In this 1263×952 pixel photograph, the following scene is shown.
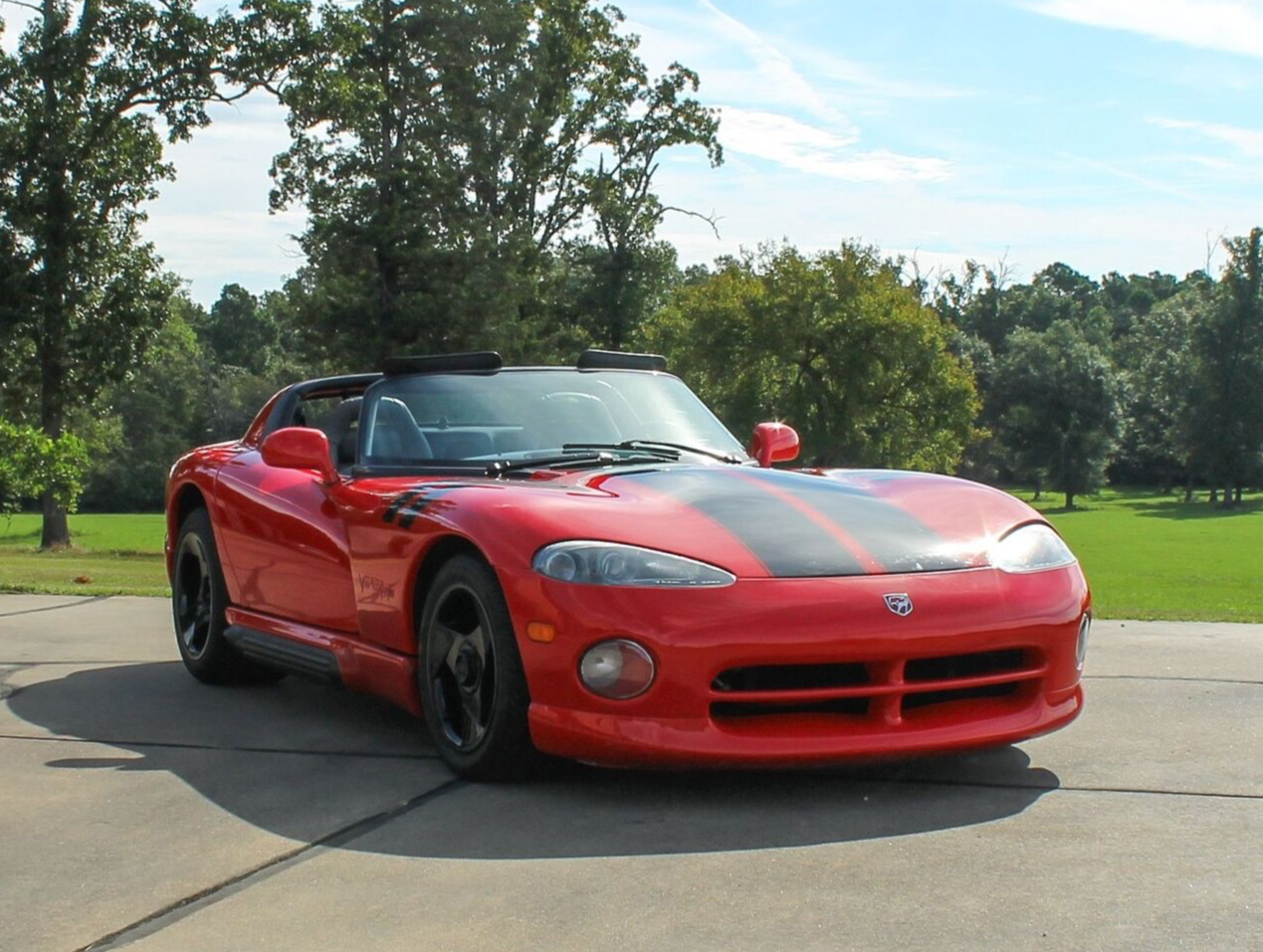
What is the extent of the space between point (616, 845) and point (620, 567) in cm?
75

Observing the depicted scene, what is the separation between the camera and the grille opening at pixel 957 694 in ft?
14.1

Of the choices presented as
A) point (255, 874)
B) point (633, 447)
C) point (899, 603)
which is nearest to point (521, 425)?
point (633, 447)

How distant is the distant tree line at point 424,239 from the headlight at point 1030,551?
2379 cm

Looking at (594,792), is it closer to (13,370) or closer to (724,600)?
(724,600)

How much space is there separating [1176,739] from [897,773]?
1.17 metres

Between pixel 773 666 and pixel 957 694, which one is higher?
pixel 773 666

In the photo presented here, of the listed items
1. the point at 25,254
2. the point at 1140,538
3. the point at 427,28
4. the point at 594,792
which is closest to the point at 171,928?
the point at 594,792

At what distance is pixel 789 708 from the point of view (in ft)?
13.8

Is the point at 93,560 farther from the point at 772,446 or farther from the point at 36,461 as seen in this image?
the point at 772,446

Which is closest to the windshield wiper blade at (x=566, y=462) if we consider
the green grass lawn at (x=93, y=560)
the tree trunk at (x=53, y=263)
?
the green grass lawn at (x=93, y=560)

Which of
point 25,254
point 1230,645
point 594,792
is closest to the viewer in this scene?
point 594,792

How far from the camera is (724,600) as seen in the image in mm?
4086

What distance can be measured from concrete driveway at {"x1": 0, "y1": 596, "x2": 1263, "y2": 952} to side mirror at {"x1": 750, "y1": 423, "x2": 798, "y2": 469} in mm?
1583

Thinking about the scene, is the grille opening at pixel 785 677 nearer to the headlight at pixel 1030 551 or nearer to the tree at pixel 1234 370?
the headlight at pixel 1030 551
